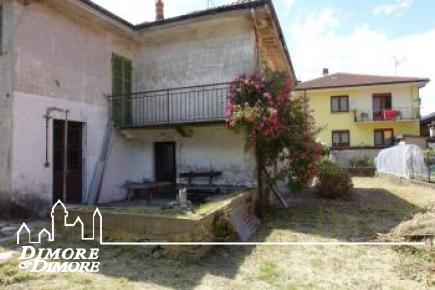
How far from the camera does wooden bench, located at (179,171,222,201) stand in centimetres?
1052

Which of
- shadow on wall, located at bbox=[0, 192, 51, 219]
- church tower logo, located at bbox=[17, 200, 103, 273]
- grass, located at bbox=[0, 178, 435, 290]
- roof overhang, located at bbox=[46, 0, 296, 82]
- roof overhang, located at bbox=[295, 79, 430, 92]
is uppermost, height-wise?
roof overhang, located at bbox=[295, 79, 430, 92]

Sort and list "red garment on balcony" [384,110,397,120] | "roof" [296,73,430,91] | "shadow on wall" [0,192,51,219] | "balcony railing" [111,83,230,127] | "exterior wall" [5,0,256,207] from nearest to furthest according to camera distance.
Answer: "shadow on wall" [0,192,51,219]
"exterior wall" [5,0,256,207]
"balcony railing" [111,83,230,127]
"roof" [296,73,430,91]
"red garment on balcony" [384,110,397,120]

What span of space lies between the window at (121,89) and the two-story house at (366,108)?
62.2 ft

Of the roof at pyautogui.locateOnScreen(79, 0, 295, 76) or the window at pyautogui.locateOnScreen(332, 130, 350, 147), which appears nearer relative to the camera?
the roof at pyautogui.locateOnScreen(79, 0, 295, 76)

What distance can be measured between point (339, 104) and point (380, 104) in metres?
3.31

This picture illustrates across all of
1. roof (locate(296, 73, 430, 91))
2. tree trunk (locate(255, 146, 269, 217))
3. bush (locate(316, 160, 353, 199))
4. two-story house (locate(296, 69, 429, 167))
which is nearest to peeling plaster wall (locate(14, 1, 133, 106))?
tree trunk (locate(255, 146, 269, 217))

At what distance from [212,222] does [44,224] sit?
396 cm

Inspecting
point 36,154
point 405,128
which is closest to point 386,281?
point 36,154

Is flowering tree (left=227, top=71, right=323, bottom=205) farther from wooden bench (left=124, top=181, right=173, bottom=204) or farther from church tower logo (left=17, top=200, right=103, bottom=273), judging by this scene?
church tower logo (left=17, top=200, right=103, bottom=273)

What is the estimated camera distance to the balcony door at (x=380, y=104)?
29.6 metres

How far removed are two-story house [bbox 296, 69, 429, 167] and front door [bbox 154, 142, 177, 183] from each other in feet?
61.4

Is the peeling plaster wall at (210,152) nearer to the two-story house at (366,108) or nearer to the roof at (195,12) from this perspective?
the roof at (195,12)

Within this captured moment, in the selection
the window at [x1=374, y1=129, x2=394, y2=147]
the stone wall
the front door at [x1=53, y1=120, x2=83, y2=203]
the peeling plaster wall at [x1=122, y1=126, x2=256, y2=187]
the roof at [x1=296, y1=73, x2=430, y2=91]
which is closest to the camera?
the front door at [x1=53, y1=120, x2=83, y2=203]

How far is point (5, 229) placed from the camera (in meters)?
7.17
